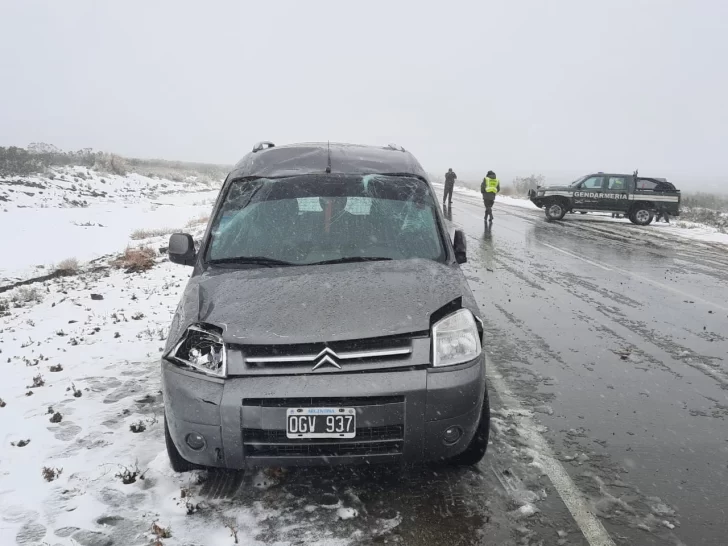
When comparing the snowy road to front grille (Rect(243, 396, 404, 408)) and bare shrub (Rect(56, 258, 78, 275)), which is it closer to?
front grille (Rect(243, 396, 404, 408))

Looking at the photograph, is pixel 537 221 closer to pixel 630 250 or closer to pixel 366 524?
pixel 630 250

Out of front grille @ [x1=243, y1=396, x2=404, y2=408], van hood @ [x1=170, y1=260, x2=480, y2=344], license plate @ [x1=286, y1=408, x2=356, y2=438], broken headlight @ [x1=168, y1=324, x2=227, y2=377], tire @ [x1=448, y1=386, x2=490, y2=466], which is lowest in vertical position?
tire @ [x1=448, y1=386, x2=490, y2=466]

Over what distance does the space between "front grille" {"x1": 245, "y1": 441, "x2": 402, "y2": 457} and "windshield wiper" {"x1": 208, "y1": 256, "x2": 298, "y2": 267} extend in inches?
51.8

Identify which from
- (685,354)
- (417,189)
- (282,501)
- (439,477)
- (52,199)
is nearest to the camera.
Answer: (282,501)

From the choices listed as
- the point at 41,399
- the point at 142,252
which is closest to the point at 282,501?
the point at 41,399

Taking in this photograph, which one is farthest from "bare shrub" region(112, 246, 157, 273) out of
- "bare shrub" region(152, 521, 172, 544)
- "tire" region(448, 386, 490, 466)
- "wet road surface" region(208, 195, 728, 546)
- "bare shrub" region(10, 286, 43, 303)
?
"tire" region(448, 386, 490, 466)

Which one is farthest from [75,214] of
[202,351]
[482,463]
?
[482,463]

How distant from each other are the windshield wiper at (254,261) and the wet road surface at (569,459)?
140cm

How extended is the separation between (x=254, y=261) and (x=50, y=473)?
192 centimetres

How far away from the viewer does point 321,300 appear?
315 centimetres

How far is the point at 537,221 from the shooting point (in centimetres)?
2122

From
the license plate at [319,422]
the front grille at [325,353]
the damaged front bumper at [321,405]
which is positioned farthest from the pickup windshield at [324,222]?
the license plate at [319,422]

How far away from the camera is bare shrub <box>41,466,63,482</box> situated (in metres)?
3.47

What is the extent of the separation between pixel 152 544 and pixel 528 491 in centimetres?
217
